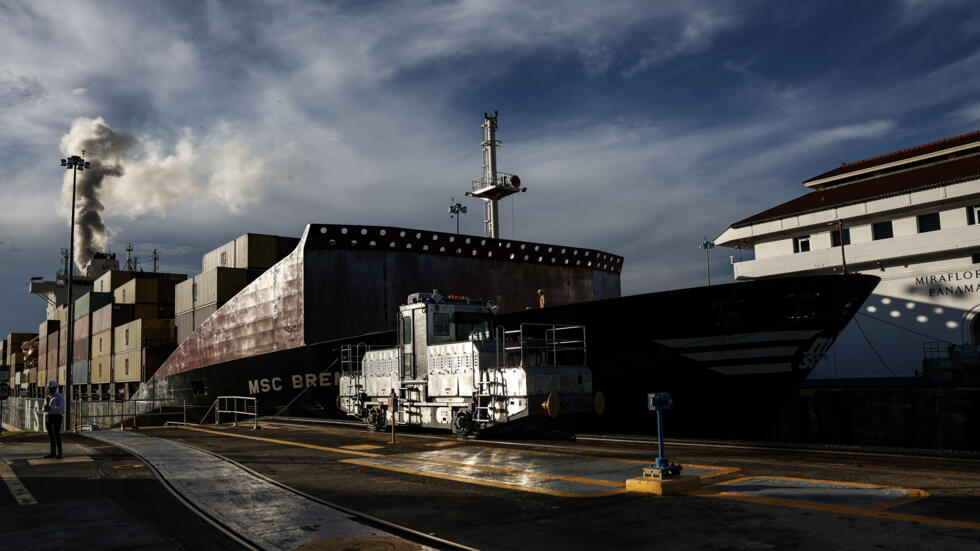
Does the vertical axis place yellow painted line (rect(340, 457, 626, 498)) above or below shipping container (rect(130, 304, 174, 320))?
below

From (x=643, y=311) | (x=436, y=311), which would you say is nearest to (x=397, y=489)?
(x=436, y=311)

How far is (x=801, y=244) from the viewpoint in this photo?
3125 centimetres

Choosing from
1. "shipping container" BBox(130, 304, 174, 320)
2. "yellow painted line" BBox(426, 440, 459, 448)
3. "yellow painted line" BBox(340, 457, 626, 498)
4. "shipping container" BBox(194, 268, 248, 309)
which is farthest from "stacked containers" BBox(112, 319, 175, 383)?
"yellow painted line" BBox(340, 457, 626, 498)

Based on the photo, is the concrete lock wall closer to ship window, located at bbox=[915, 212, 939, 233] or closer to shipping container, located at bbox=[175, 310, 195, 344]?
shipping container, located at bbox=[175, 310, 195, 344]

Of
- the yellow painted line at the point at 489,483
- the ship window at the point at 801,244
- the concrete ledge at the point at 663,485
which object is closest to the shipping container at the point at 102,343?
the yellow painted line at the point at 489,483

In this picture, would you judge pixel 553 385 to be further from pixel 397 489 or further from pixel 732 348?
pixel 397 489

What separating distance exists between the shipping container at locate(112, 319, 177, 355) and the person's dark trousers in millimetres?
29910

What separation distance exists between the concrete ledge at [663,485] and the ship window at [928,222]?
24365mm

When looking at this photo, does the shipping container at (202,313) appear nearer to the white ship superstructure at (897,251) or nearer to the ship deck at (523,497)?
the ship deck at (523,497)

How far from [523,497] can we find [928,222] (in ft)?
86.1

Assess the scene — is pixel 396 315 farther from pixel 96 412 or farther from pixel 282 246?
pixel 96 412

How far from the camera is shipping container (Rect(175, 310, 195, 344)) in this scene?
38069 millimetres

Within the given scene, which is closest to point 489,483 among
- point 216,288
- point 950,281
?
point 950,281

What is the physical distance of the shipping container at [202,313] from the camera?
35.2 meters
